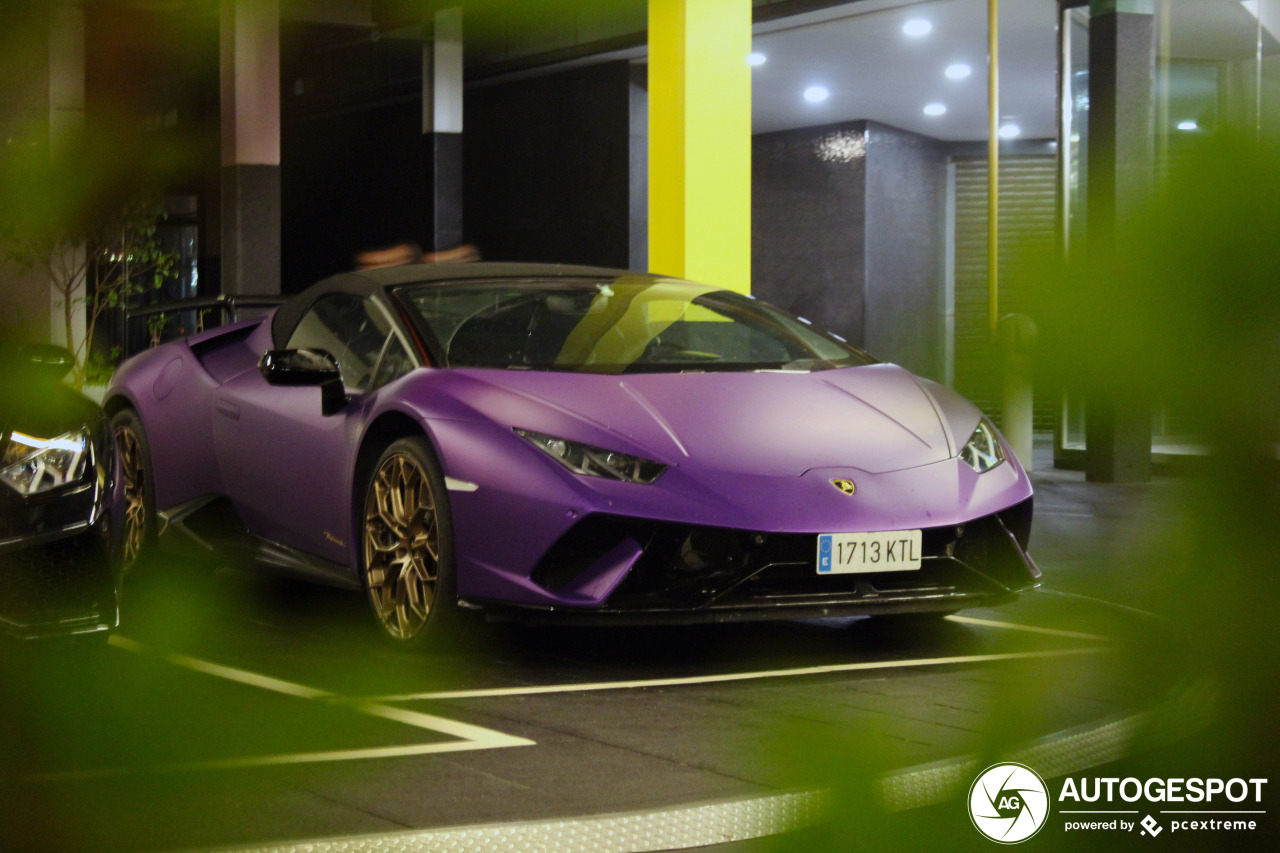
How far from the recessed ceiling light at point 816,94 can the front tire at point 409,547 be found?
15418 millimetres

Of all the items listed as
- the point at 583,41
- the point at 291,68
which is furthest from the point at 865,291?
the point at 291,68

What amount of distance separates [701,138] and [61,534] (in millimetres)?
7222

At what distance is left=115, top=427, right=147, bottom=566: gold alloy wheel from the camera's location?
19.1 feet

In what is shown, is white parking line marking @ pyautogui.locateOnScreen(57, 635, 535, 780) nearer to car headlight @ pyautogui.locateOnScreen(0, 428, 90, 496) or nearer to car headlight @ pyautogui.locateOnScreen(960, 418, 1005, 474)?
car headlight @ pyautogui.locateOnScreen(0, 428, 90, 496)

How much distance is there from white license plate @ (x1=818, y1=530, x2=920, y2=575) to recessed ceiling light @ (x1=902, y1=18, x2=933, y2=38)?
487 inches

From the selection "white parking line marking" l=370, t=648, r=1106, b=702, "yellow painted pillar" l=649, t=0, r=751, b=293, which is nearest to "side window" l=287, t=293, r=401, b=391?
"white parking line marking" l=370, t=648, r=1106, b=702

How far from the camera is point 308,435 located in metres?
4.93

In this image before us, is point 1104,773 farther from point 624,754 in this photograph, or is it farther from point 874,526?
point 874,526

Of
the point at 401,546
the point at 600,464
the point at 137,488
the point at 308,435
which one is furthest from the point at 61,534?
the point at 137,488

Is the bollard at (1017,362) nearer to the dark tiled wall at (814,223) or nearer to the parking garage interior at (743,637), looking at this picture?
the parking garage interior at (743,637)

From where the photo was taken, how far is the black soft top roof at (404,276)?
203 inches

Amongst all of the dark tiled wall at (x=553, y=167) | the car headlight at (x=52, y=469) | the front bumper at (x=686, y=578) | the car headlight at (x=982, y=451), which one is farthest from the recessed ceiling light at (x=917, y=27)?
the car headlight at (x=52, y=469)

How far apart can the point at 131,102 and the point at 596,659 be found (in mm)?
3607

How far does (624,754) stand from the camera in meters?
3.28
